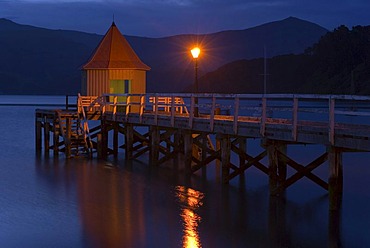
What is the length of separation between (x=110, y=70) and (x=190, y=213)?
15472mm

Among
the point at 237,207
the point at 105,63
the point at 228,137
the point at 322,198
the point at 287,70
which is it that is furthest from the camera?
the point at 287,70

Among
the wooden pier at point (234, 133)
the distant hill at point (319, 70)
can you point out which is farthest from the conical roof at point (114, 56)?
the distant hill at point (319, 70)

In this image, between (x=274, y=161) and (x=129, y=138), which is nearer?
(x=274, y=161)

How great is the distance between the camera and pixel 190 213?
54.6 feet

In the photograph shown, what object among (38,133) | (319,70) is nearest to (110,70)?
(38,133)

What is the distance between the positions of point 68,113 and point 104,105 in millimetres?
1586

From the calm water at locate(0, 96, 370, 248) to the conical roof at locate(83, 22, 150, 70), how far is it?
6.97 meters

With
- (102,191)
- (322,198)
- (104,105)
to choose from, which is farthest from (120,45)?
(322,198)

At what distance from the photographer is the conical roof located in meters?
31.0

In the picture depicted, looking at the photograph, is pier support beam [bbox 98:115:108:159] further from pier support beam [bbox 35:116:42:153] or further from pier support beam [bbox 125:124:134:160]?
pier support beam [bbox 35:116:42:153]

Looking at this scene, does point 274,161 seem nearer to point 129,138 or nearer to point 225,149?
point 225,149

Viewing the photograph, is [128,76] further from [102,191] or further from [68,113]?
[102,191]

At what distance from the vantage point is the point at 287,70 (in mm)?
177000

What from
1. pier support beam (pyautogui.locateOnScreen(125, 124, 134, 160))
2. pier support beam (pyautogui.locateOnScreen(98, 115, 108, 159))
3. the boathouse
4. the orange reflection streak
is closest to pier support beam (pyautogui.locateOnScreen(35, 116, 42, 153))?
the boathouse
